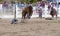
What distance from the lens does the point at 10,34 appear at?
975 cm

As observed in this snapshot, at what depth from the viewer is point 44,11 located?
66.1ft

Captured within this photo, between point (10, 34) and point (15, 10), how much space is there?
976cm

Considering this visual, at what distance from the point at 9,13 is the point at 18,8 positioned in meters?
1.09

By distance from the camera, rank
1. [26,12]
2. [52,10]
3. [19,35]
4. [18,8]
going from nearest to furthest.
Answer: [19,35] → [26,12] → [52,10] → [18,8]

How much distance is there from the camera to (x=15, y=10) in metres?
19.4

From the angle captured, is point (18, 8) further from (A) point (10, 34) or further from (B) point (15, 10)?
(A) point (10, 34)

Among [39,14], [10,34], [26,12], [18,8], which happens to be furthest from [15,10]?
[10,34]

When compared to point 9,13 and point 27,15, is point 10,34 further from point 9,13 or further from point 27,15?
point 9,13

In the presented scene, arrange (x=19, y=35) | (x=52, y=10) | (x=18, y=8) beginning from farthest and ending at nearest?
(x=18, y=8) < (x=52, y=10) < (x=19, y=35)

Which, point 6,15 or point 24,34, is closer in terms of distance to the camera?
point 24,34

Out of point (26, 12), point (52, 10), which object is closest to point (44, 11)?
point (52, 10)

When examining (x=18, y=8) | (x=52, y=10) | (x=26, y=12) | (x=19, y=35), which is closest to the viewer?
(x=19, y=35)

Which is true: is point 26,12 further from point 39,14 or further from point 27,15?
point 39,14

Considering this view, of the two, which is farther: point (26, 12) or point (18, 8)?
point (18, 8)
